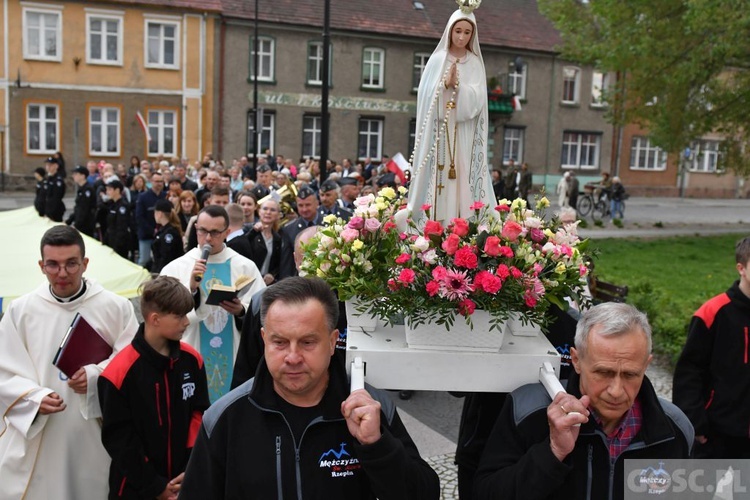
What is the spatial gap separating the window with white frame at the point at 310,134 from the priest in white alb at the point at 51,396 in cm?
3090

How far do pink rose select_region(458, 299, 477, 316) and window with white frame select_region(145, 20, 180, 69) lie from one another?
31697 mm

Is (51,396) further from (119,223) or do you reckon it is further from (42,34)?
(42,34)

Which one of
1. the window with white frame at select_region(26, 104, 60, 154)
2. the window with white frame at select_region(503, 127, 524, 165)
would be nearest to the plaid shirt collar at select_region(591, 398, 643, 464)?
the window with white frame at select_region(26, 104, 60, 154)

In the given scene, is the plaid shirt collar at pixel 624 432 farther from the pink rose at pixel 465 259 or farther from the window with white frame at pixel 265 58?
the window with white frame at pixel 265 58

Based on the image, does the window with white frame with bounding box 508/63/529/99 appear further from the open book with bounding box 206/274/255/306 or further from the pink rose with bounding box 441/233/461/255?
the pink rose with bounding box 441/233/461/255

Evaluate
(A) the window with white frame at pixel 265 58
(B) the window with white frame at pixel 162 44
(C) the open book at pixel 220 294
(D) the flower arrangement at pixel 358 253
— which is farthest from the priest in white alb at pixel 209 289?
(A) the window with white frame at pixel 265 58

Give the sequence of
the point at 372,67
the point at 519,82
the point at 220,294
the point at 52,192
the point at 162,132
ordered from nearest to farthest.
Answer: the point at 220,294
the point at 52,192
the point at 162,132
the point at 372,67
the point at 519,82

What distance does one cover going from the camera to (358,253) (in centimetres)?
303

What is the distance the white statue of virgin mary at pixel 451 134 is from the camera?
4188mm

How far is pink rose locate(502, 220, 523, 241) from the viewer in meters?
2.91

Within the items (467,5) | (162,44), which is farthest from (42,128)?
(467,5)

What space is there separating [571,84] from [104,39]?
74.3 ft

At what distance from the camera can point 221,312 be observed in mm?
5371

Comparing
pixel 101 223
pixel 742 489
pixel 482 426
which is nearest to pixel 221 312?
pixel 482 426
